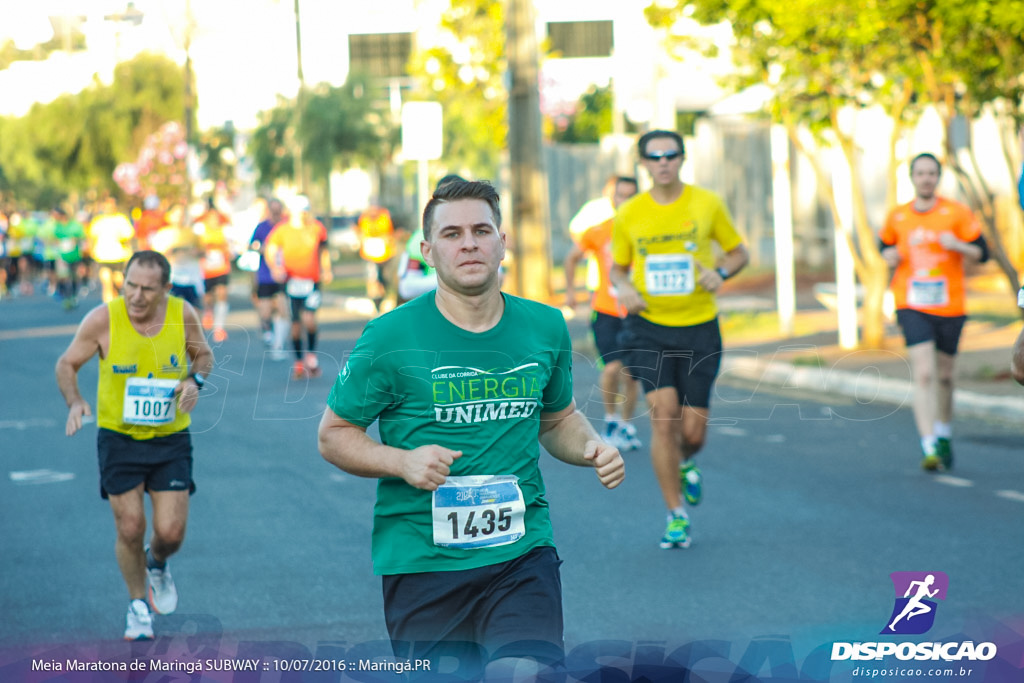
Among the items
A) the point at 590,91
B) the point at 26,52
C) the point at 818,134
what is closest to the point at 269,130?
the point at 590,91

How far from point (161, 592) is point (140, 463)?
23.6 inches

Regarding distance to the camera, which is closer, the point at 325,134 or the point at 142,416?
the point at 142,416

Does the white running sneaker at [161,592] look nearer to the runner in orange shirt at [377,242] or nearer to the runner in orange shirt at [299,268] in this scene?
the runner in orange shirt at [299,268]

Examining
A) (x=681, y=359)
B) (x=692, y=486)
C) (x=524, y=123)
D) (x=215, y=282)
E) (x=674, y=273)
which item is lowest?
(x=215, y=282)

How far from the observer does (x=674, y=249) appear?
326 inches

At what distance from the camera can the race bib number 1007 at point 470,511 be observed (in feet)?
13.6

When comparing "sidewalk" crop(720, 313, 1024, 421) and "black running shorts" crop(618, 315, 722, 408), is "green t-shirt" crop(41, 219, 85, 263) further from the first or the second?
"black running shorts" crop(618, 315, 722, 408)

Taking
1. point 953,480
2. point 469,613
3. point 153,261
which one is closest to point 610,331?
point 953,480

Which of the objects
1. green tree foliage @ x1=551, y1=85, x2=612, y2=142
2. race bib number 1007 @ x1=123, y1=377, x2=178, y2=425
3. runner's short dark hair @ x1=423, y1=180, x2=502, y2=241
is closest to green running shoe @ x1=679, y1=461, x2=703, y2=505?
race bib number 1007 @ x1=123, y1=377, x2=178, y2=425

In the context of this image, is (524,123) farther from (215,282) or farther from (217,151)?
(217,151)

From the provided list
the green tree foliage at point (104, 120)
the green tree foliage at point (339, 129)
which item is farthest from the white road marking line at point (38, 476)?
the green tree foliage at point (104, 120)

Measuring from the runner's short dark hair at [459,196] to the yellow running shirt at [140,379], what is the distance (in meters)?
2.70

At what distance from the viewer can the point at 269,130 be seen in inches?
2114

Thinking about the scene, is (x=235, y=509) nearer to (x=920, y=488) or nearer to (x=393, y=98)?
(x=920, y=488)
